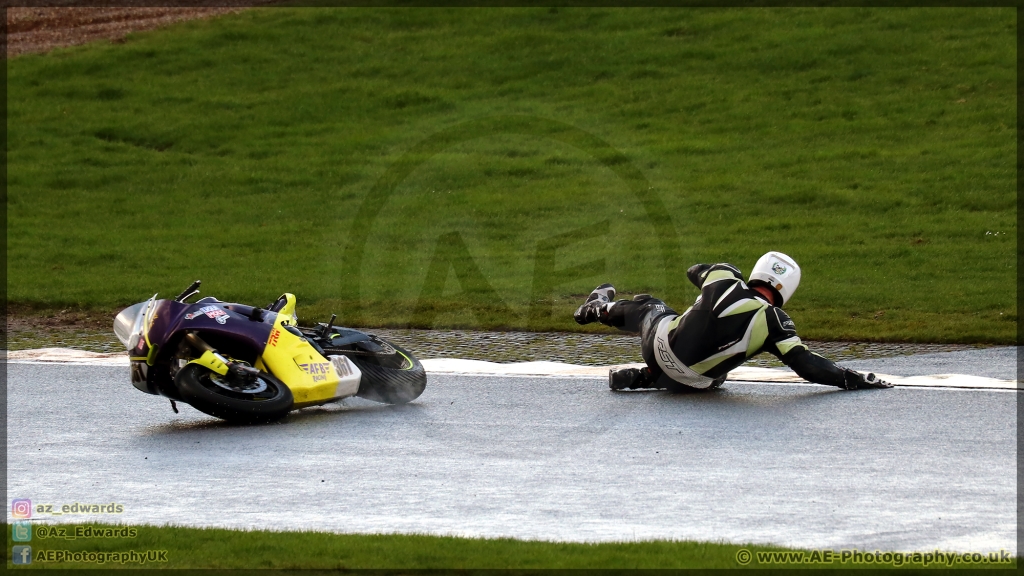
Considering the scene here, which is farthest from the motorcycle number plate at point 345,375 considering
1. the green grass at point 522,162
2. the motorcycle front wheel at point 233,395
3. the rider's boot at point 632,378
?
the green grass at point 522,162

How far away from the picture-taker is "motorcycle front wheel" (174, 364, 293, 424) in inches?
306

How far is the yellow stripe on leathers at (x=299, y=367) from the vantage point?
8.11 m

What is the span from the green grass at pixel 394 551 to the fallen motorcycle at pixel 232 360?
212 cm

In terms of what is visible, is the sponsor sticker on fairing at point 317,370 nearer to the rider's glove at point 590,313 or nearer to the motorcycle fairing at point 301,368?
the motorcycle fairing at point 301,368

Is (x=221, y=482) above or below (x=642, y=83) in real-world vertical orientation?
below

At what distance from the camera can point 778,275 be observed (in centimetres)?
853

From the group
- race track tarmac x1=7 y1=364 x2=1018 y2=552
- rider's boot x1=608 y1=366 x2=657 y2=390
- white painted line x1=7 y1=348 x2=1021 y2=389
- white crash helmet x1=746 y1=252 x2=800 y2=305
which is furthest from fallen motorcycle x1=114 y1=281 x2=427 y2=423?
white crash helmet x1=746 y1=252 x2=800 y2=305

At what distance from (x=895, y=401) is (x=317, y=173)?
47.3 feet

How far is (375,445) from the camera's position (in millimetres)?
7621

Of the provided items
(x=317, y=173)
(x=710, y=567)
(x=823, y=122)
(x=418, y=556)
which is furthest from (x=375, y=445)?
(x=823, y=122)

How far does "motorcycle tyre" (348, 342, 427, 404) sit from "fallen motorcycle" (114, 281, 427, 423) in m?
0.08

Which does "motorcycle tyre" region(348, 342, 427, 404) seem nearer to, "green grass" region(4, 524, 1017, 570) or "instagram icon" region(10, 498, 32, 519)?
"instagram icon" region(10, 498, 32, 519)

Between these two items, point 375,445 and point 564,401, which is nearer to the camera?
point 375,445

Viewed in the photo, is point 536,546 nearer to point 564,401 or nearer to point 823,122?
point 564,401
